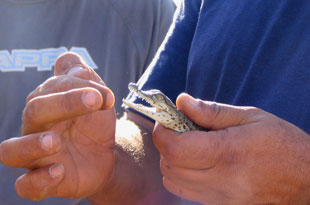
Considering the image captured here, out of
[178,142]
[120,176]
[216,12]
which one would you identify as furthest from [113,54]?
[178,142]

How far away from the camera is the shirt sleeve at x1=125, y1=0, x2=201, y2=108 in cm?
250

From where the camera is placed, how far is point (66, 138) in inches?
72.0

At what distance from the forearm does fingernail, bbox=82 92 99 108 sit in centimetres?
64

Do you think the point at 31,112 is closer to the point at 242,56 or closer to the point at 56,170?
the point at 56,170

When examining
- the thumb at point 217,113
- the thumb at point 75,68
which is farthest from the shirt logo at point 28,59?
the thumb at point 217,113

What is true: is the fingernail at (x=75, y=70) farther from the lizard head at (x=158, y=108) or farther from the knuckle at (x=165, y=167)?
the knuckle at (x=165, y=167)

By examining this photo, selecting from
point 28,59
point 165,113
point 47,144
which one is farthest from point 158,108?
point 28,59

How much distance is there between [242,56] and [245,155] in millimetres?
821

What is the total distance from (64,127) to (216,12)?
50.8 inches

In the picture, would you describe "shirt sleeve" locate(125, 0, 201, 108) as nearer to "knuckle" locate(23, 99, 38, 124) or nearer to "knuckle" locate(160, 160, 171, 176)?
"knuckle" locate(160, 160, 171, 176)

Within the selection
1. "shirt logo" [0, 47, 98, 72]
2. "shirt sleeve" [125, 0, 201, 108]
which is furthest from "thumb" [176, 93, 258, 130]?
"shirt logo" [0, 47, 98, 72]

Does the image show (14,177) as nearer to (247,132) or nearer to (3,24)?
(3,24)

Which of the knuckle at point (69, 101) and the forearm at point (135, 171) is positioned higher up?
the knuckle at point (69, 101)

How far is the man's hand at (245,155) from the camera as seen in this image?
5.37ft
